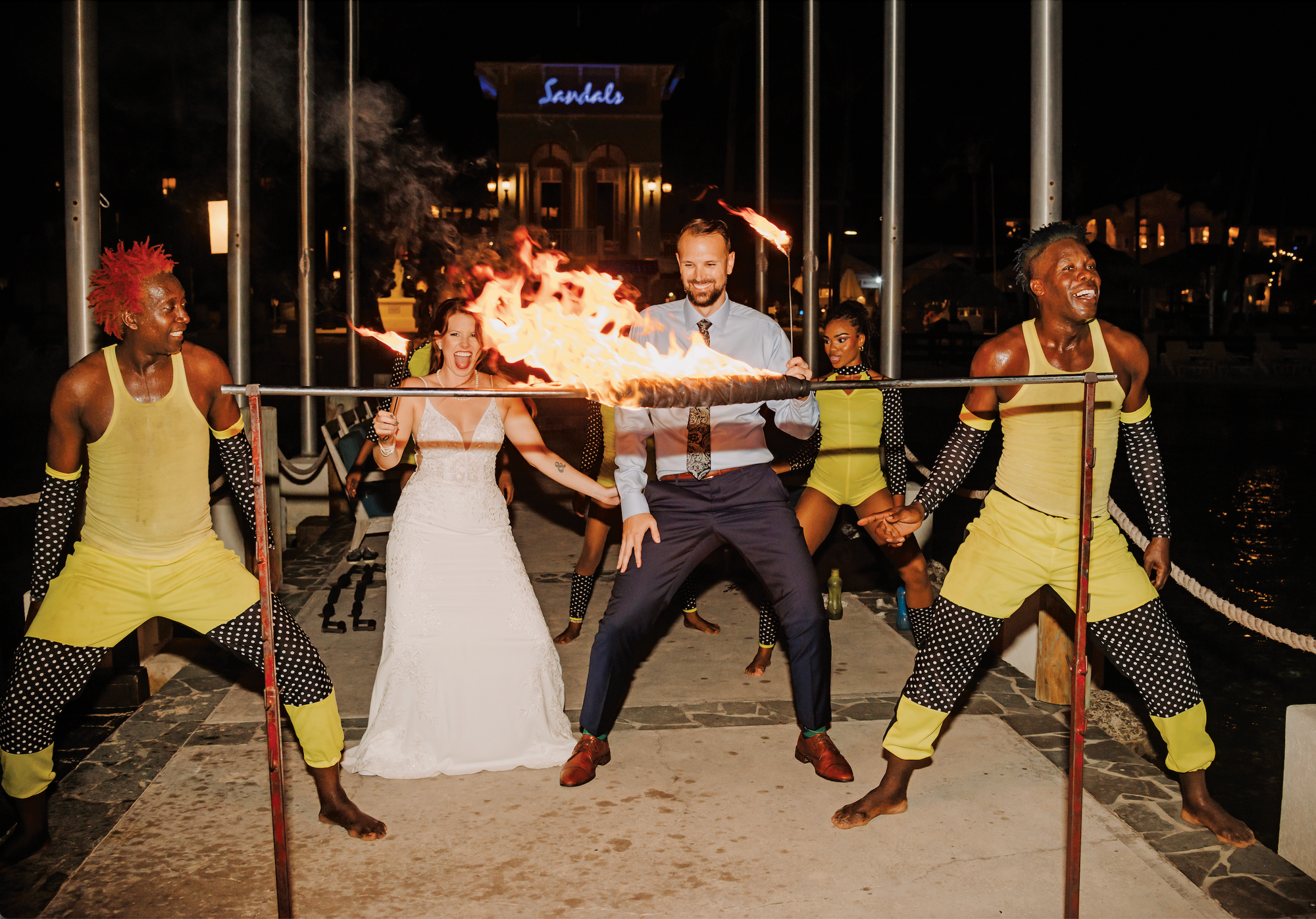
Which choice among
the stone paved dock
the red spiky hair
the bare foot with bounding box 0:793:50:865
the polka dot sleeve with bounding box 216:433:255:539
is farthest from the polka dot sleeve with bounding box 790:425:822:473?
the bare foot with bounding box 0:793:50:865

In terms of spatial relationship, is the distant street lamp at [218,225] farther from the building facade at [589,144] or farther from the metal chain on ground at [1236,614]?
the building facade at [589,144]

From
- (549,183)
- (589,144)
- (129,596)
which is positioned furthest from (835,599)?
(549,183)

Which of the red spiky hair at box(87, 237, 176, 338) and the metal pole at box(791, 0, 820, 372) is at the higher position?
the metal pole at box(791, 0, 820, 372)

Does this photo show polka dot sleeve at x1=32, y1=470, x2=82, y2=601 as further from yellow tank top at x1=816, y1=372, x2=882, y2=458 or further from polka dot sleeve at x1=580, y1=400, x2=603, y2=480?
yellow tank top at x1=816, y1=372, x2=882, y2=458

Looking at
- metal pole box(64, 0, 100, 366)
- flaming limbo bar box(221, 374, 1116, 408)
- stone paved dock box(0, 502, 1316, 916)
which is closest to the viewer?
flaming limbo bar box(221, 374, 1116, 408)

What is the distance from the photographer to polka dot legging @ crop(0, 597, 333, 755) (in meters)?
3.82

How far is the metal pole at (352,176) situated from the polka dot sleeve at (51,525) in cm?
1086

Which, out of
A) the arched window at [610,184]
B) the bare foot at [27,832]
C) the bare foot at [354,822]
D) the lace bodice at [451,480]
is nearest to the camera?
the bare foot at [27,832]

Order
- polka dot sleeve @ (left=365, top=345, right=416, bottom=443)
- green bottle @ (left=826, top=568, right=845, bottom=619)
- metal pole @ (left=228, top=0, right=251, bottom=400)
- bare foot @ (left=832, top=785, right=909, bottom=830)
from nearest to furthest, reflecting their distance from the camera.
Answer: bare foot @ (left=832, top=785, right=909, bottom=830), polka dot sleeve @ (left=365, top=345, right=416, bottom=443), green bottle @ (left=826, top=568, right=845, bottom=619), metal pole @ (left=228, top=0, right=251, bottom=400)

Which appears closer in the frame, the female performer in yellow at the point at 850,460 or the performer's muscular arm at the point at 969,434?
the performer's muscular arm at the point at 969,434

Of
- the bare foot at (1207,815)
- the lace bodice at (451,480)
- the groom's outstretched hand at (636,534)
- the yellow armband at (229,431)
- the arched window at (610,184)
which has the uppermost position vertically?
the arched window at (610,184)

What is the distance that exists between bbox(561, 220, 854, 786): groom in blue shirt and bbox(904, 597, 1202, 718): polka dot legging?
0.54 m

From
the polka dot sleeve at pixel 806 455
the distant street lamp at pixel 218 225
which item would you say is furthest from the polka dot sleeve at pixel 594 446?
the distant street lamp at pixel 218 225

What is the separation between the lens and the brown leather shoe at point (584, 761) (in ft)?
14.8
